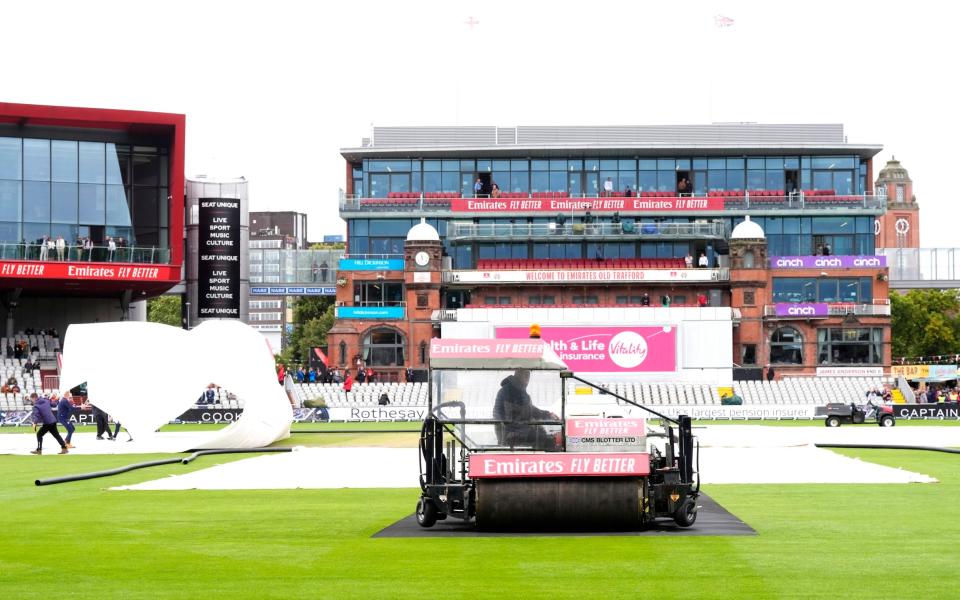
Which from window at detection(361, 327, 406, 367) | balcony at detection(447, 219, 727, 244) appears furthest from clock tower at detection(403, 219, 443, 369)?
balcony at detection(447, 219, 727, 244)

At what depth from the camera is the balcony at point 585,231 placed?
93.1 meters

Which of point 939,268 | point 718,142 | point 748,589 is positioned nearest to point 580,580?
point 748,589

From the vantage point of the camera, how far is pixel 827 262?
92.8 m

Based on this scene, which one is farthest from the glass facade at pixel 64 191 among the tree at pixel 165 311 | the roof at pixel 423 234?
the tree at pixel 165 311

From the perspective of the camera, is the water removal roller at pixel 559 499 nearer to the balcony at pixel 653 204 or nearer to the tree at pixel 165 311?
the balcony at pixel 653 204

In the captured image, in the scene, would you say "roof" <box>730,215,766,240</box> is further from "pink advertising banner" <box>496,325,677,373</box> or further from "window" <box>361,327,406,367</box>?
"window" <box>361,327,406,367</box>

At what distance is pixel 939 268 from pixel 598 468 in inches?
4542

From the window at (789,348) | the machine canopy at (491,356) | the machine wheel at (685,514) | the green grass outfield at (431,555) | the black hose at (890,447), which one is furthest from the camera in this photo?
the window at (789,348)

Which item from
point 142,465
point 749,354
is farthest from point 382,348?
point 142,465

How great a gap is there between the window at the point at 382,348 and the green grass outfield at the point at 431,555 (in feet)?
224

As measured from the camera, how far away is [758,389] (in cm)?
8056

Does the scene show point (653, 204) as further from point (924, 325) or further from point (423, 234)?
point (924, 325)

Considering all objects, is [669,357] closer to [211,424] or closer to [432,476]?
[211,424]

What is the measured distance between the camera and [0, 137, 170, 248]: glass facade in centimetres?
7481
